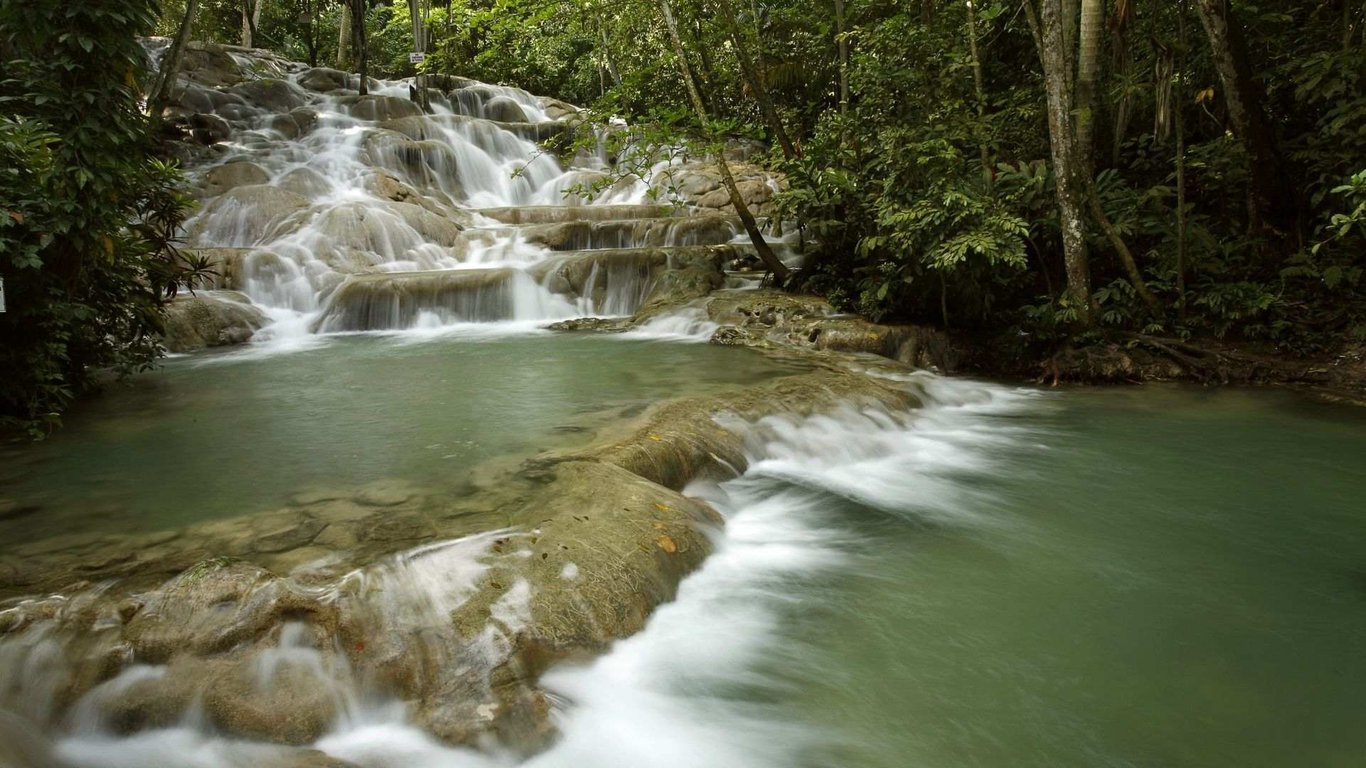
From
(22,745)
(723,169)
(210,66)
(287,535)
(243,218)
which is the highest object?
(210,66)

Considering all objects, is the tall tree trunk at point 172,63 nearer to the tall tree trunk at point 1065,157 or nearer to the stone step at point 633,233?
the stone step at point 633,233

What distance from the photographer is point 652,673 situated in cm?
305

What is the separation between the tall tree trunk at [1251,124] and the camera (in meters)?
7.70

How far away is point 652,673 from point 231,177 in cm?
1470

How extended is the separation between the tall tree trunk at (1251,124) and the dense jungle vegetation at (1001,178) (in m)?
0.02

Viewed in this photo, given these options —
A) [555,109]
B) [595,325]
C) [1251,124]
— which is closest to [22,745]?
[595,325]

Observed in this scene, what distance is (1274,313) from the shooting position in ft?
25.7

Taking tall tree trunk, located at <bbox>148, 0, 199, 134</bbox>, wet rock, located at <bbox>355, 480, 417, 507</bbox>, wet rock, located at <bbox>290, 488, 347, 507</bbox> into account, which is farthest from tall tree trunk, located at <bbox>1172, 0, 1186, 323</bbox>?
tall tree trunk, located at <bbox>148, 0, 199, 134</bbox>

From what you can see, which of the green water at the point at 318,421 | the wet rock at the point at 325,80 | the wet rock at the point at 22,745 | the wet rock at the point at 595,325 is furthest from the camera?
the wet rock at the point at 325,80

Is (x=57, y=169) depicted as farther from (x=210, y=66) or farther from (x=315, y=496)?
(x=210, y=66)

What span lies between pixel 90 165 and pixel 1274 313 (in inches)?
406

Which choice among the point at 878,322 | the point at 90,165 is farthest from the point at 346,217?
the point at 878,322

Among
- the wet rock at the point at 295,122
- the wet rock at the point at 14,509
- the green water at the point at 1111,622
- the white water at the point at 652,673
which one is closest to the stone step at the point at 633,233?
the wet rock at the point at 295,122

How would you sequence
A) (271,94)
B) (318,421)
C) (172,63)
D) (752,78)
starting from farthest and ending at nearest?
(271,94) → (752,78) → (172,63) → (318,421)
